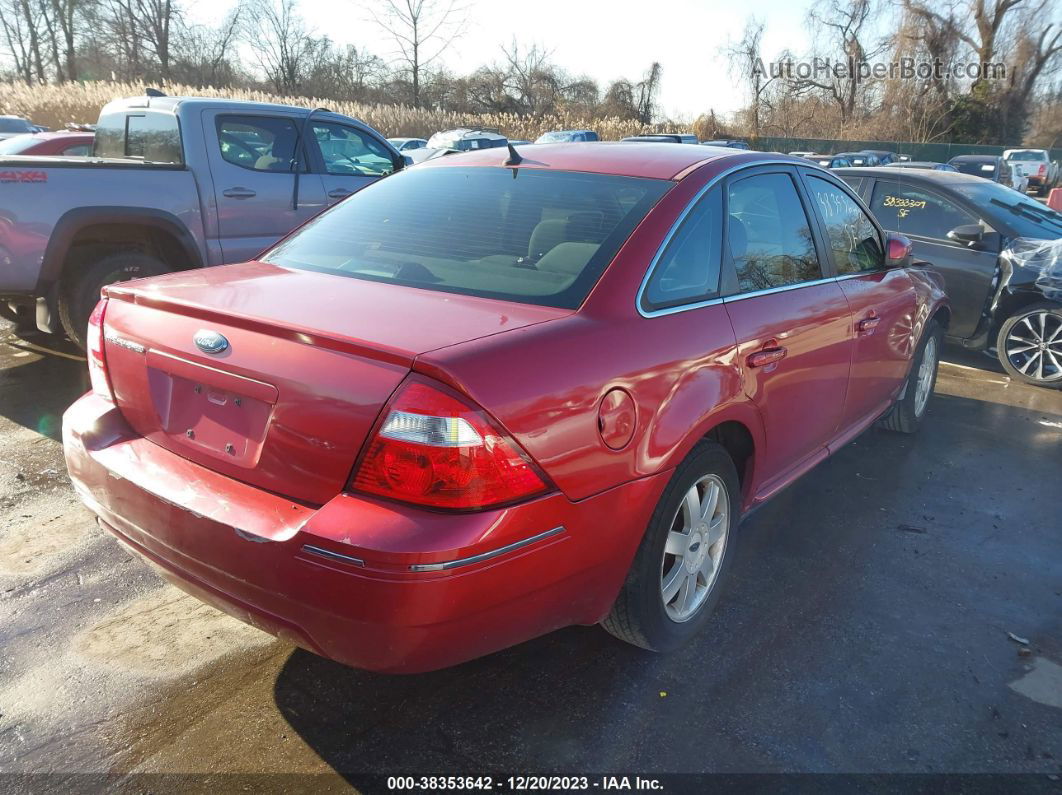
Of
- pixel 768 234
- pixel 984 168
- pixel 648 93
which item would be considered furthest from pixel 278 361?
pixel 648 93

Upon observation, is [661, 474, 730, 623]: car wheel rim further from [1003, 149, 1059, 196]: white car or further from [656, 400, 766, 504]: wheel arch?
[1003, 149, 1059, 196]: white car

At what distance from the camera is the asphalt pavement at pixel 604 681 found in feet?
7.79

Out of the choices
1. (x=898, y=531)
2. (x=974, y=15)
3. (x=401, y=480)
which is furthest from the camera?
(x=974, y=15)

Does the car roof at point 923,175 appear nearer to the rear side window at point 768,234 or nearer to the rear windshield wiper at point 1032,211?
the rear windshield wiper at point 1032,211

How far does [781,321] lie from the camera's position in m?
3.16

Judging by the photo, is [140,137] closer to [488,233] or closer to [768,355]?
[488,233]

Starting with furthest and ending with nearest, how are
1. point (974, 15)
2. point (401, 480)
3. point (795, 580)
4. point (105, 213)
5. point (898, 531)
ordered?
1. point (974, 15)
2. point (105, 213)
3. point (898, 531)
4. point (795, 580)
5. point (401, 480)

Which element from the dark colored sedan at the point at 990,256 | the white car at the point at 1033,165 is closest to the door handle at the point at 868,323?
the dark colored sedan at the point at 990,256

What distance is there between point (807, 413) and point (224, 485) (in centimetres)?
242

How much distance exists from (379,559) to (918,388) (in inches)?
176

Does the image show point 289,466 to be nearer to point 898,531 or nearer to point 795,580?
point 795,580

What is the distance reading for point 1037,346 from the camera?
6605 mm

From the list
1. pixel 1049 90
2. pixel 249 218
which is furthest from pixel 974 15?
pixel 249 218

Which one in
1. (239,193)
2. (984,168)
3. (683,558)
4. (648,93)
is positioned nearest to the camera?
(683,558)
